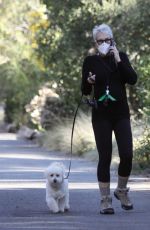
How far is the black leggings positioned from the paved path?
1.88 ft

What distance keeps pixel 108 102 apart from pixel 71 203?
6.46ft

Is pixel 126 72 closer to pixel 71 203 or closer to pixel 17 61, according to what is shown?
pixel 71 203

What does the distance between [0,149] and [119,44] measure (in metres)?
4.68

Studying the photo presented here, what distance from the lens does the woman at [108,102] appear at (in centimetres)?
951

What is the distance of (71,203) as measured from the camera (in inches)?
432

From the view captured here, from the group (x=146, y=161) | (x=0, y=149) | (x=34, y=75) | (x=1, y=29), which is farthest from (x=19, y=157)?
(x=1, y=29)

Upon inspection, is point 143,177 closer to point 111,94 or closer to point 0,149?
point 111,94

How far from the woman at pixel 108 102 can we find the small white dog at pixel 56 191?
53 centimetres

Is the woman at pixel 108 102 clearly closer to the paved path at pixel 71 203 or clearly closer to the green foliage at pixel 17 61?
the paved path at pixel 71 203

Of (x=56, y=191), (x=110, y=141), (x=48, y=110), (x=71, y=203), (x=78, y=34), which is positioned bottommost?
(x=48, y=110)

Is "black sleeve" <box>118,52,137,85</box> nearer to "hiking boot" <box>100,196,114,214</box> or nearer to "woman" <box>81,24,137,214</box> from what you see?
"woman" <box>81,24,137,214</box>

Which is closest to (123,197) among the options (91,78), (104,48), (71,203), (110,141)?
(110,141)

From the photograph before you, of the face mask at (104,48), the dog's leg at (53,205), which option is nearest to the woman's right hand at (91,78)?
the face mask at (104,48)

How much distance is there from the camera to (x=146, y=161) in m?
16.3
